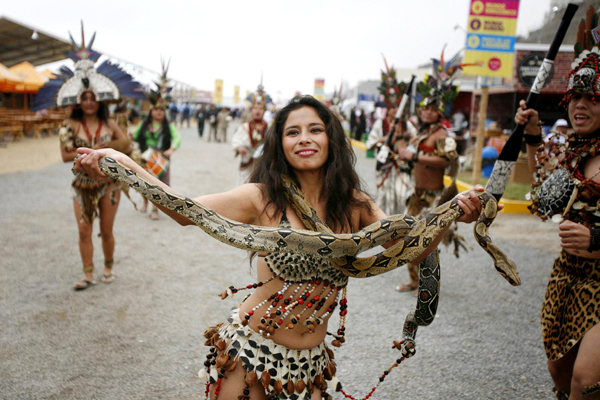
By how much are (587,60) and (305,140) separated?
2.02m

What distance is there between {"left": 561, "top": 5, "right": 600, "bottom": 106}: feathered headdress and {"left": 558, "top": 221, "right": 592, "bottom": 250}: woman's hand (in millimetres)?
852

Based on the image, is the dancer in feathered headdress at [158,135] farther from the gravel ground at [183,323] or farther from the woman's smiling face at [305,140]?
the woman's smiling face at [305,140]

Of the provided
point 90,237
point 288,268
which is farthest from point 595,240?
point 90,237

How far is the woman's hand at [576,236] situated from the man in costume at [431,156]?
3279 millimetres

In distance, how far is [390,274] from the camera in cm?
718

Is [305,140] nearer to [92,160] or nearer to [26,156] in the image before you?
[92,160]

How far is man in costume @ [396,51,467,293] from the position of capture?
632 centimetres

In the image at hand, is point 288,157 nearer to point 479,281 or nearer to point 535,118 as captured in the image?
point 535,118

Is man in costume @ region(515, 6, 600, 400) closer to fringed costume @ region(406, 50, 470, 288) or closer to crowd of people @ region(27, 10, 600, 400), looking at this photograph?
crowd of people @ region(27, 10, 600, 400)

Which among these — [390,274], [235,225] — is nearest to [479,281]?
[390,274]

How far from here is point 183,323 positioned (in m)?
5.09

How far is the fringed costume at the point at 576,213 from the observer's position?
298 centimetres

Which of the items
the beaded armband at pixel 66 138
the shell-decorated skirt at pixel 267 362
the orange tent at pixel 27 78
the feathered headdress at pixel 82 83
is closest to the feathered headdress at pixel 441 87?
the feathered headdress at pixel 82 83

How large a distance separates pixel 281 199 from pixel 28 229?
761 centimetres
